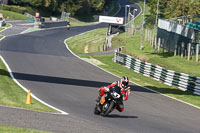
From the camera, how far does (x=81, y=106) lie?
1800 centimetres

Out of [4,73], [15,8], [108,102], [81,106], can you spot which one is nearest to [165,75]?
[4,73]

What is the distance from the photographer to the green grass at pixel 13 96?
655 inches

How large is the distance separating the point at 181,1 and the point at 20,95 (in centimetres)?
5133

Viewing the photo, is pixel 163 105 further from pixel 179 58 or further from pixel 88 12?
pixel 88 12

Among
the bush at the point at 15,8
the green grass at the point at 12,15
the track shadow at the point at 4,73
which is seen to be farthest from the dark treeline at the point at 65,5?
the track shadow at the point at 4,73

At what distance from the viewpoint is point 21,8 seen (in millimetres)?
97750

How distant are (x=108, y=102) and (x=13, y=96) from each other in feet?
17.5

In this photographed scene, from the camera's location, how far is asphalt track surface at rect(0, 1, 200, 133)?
13227 millimetres

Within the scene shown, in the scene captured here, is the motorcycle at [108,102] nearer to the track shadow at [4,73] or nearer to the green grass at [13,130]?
the green grass at [13,130]

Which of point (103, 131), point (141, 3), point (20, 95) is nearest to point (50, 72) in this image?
point (20, 95)

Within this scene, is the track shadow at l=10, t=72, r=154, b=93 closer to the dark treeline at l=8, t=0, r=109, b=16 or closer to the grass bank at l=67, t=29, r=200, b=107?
the grass bank at l=67, t=29, r=200, b=107

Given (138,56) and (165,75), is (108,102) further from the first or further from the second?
(138,56)

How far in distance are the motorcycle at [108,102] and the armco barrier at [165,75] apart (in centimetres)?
1248

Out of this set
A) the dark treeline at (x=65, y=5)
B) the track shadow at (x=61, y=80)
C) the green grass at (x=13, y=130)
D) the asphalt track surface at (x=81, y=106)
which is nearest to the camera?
the green grass at (x=13, y=130)
